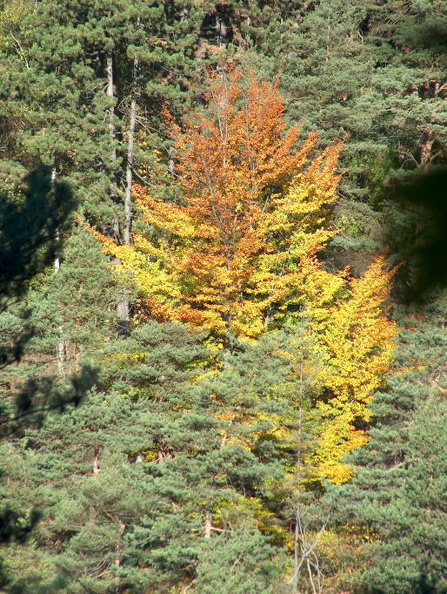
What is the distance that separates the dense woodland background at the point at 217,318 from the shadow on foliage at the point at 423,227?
7.97 m

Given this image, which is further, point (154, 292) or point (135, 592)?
point (154, 292)

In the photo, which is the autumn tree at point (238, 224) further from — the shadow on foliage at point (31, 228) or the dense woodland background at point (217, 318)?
the shadow on foliage at point (31, 228)

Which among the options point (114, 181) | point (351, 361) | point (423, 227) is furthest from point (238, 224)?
point (423, 227)

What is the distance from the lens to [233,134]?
24.1 meters

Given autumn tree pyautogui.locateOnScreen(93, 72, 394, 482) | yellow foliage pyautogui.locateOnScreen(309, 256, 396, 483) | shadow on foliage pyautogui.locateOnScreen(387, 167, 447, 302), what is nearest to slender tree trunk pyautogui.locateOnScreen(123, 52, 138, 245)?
autumn tree pyautogui.locateOnScreen(93, 72, 394, 482)

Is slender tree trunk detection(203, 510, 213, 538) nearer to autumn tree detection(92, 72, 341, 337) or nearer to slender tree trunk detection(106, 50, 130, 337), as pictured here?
autumn tree detection(92, 72, 341, 337)

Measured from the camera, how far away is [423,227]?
6.28 feet

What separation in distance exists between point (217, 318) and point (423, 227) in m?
20.1

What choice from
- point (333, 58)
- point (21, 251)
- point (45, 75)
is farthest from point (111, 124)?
point (21, 251)

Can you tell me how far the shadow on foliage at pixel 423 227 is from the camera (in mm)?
1903

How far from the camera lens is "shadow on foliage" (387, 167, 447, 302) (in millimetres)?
1903

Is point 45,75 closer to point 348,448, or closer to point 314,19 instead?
point 314,19

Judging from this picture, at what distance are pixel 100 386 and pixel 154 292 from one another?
126 inches

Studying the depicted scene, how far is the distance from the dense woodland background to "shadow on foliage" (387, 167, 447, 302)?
26.1 feet
